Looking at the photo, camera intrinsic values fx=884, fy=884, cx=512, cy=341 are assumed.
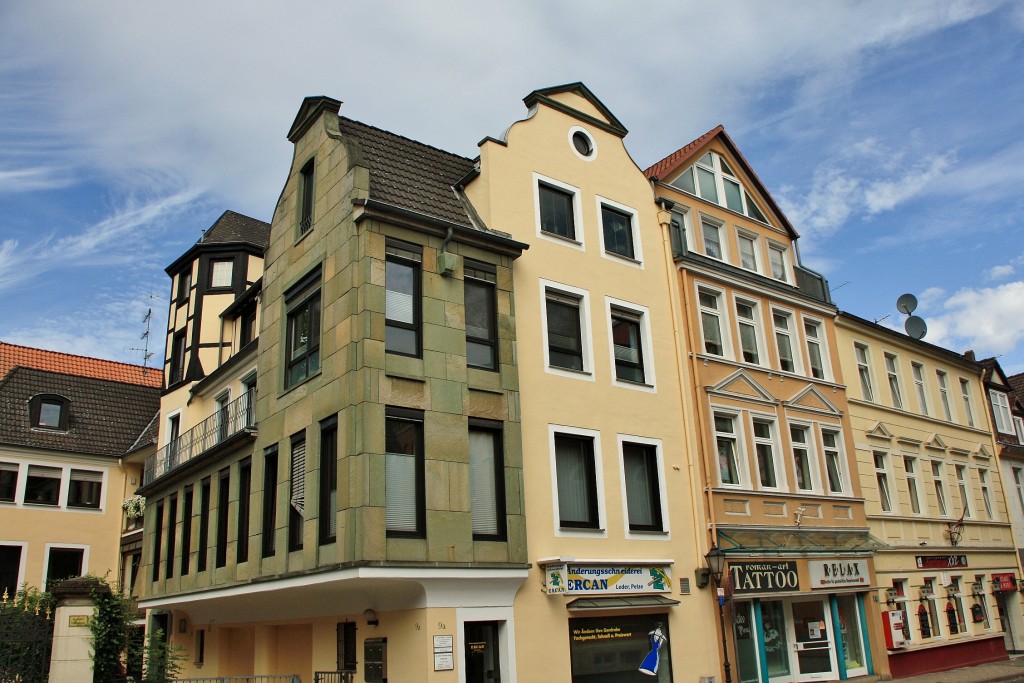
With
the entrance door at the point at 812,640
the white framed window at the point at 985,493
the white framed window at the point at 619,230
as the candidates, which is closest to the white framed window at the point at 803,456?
the entrance door at the point at 812,640

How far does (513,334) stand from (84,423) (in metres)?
23.1

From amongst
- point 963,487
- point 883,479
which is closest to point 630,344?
point 883,479

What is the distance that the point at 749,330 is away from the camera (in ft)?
72.7

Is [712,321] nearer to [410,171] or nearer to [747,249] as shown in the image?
[747,249]

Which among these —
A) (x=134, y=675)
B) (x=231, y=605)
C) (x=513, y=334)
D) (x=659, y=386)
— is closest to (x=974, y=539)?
(x=659, y=386)

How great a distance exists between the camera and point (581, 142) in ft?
65.1

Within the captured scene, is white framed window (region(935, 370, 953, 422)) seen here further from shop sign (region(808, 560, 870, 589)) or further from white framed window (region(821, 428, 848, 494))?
shop sign (region(808, 560, 870, 589))

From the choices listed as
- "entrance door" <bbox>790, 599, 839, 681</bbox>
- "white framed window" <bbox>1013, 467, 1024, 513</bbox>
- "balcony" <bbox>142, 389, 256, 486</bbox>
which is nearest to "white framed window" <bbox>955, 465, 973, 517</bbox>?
"white framed window" <bbox>1013, 467, 1024, 513</bbox>

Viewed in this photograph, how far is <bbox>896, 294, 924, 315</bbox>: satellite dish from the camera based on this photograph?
29.7 metres

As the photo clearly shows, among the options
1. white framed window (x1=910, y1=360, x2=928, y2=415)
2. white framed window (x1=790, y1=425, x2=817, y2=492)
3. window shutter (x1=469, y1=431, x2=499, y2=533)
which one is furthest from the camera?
white framed window (x1=910, y1=360, x2=928, y2=415)

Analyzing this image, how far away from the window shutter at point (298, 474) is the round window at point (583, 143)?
886 cm

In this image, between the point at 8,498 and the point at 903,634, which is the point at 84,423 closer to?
the point at 8,498

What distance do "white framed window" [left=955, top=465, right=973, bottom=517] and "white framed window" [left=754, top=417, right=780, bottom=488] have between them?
979 centimetres

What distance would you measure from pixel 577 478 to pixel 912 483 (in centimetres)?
1365
